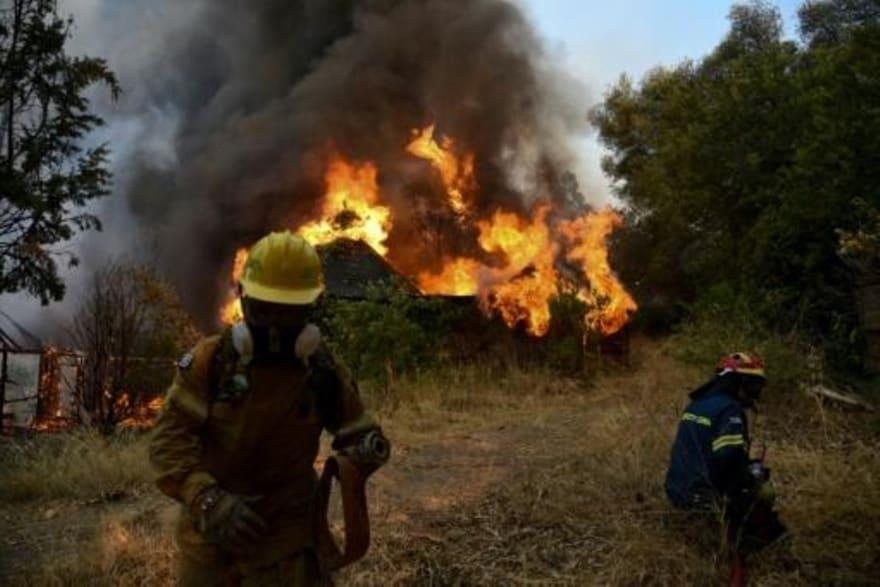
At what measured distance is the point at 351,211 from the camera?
A: 21.2 metres

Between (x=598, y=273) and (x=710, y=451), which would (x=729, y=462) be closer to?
(x=710, y=451)

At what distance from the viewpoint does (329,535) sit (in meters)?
3.08

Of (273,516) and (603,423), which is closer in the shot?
(273,516)

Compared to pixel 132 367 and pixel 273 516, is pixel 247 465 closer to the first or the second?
pixel 273 516

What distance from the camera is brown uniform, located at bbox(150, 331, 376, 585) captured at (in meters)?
2.82

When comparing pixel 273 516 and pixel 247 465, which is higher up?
pixel 247 465

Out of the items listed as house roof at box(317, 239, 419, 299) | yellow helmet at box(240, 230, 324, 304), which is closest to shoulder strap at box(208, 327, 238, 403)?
yellow helmet at box(240, 230, 324, 304)

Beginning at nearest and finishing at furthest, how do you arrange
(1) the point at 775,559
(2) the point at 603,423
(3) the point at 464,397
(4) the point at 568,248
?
(1) the point at 775,559 → (2) the point at 603,423 → (3) the point at 464,397 → (4) the point at 568,248

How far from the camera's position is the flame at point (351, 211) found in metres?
20.6

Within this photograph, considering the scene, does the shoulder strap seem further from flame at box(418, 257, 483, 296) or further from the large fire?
flame at box(418, 257, 483, 296)

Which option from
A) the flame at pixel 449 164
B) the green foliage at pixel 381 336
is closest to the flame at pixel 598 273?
the flame at pixel 449 164

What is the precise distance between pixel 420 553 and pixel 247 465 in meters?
2.36

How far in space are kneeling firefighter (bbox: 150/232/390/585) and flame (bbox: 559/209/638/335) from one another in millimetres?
13069

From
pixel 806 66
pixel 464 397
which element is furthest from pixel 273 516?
pixel 806 66
